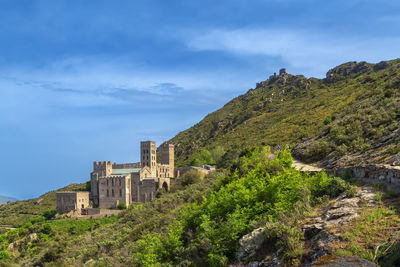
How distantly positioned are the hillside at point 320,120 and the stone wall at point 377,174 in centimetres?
146

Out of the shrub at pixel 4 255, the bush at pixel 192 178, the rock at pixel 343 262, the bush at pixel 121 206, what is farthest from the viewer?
the bush at pixel 121 206

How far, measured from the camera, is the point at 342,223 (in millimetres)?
9008

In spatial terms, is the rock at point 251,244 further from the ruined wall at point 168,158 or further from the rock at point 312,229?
the ruined wall at point 168,158

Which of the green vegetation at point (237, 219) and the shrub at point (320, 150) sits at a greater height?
the shrub at point (320, 150)

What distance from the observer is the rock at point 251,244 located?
32.8 ft

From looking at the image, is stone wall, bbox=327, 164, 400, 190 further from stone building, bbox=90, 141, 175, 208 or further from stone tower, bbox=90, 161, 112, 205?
stone tower, bbox=90, 161, 112, 205

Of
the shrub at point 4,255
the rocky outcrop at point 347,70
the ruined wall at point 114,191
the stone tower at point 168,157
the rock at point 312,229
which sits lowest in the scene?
the shrub at point 4,255

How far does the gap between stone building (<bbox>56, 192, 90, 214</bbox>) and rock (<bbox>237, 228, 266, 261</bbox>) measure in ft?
177

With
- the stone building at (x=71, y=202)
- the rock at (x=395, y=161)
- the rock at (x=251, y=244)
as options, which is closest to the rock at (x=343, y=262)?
the rock at (x=251, y=244)

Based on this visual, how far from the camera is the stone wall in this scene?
35.3ft

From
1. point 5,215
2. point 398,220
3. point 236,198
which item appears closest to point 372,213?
point 398,220

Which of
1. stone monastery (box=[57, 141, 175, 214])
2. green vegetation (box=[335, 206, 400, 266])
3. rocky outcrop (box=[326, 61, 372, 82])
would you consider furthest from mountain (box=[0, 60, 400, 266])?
rocky outcrop (box=[326, 61, 372, 82])

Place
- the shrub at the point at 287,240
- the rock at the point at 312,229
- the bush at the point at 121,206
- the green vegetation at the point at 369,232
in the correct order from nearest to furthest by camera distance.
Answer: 1. the green vegetation at the point at 369,232
2. the shrub at the point at 287,240
3. the rock at the point at 312,229
4. the bush at the point at 121,206

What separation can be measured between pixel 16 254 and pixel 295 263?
48.2 metres
